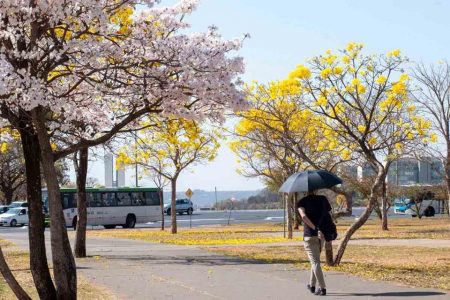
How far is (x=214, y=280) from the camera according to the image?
44.5 feet

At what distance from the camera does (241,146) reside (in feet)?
130

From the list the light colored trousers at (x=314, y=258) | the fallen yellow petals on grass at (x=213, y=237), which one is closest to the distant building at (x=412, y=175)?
the fallen yellow petals on grass at (x=213, y=237)

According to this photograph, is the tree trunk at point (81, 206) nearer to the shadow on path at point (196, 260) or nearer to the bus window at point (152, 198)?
the shadow on path at point (196, 260)

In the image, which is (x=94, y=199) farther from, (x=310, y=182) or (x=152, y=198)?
(x=310, y=182)

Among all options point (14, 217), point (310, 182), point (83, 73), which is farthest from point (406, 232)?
point (14, 217)

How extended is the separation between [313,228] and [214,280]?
2.90 meters

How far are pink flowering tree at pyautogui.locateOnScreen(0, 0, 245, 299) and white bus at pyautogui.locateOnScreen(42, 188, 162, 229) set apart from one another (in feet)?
119

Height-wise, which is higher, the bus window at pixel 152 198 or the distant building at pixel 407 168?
the distant building at pixel 407 168

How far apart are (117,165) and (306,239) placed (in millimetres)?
29669

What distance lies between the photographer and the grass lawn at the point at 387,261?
1315 centimetres

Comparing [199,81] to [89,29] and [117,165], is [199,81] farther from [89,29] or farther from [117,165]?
[117,165]

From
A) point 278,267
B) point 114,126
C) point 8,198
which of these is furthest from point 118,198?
point 114,126

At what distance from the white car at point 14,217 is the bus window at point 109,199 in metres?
9.01

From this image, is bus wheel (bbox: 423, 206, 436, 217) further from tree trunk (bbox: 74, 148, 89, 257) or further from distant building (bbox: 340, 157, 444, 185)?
tree trunk (bbox: 74, 148, 89, 257)
